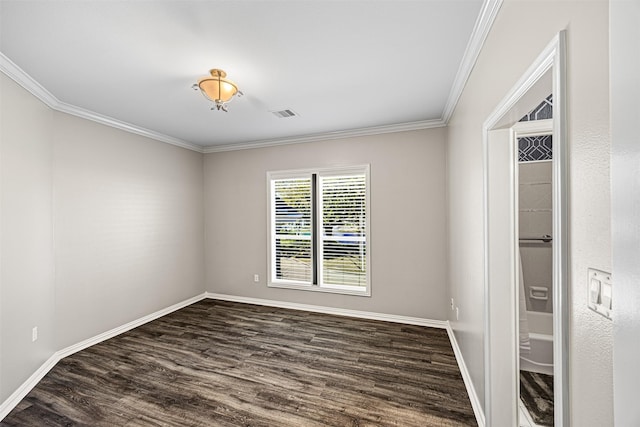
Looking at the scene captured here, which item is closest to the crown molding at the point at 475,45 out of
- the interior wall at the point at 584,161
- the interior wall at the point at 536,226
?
the interior wall at the point at 584,161

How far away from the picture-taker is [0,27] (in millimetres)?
1736

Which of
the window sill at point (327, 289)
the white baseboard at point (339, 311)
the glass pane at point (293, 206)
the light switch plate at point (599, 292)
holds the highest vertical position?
the glass pane at point (293, 206)

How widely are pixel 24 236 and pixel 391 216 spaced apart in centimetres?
373

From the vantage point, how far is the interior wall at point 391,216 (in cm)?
357

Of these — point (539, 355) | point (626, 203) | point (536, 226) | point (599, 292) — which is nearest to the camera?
point (626, 203)

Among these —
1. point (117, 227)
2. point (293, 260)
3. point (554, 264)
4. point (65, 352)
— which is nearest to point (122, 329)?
point (65, 352)

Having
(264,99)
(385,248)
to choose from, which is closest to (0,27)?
(264,99)

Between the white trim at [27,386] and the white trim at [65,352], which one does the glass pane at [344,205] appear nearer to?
the white trim at [65,352]

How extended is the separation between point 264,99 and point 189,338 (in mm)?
2854

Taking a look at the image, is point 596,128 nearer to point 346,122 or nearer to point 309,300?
point 346,122

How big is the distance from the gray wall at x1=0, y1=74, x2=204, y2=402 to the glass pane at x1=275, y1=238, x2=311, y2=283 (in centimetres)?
145

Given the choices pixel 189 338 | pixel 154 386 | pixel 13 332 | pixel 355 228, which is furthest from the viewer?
pixel 355 228

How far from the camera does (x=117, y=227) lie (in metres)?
3.44

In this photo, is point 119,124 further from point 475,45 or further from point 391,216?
point 475,45
